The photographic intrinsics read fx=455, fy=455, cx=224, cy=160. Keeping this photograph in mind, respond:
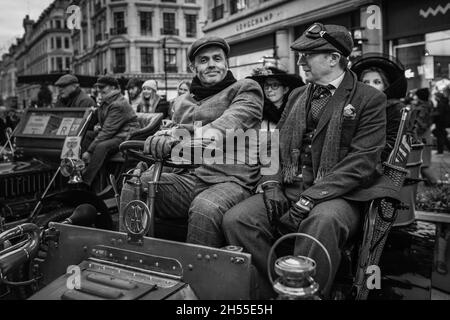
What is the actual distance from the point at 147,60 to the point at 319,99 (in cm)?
4688

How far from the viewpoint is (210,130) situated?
9.19ft

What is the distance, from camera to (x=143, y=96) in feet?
30.4

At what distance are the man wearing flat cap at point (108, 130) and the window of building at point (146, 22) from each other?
144ft

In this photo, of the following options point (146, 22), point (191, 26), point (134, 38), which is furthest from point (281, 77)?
point (191, 26)

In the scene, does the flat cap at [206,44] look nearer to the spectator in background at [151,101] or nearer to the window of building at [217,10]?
the spectator in background at [151,101]

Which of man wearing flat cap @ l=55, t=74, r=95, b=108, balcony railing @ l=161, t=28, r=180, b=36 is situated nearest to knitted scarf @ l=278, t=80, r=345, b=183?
man wearing flat cap @ l=55, t=74, r=95, b=108

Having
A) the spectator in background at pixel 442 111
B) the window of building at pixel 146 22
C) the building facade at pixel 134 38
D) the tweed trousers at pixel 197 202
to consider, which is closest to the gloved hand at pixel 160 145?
the tweed trousers at pixel 197 202

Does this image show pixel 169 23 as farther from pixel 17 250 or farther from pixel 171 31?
pixel 17 250

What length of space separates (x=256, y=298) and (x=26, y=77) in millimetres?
16271

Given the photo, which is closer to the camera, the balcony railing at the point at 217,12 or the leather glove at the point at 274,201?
the leather glove at the point at 274,201

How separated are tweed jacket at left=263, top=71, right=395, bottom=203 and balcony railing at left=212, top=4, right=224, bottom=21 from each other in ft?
58.5

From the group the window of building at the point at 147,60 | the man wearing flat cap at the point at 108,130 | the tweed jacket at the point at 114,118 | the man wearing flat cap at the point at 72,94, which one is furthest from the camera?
the window of building at the point at 147,60

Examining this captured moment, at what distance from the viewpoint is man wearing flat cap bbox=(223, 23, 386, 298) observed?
249 cm

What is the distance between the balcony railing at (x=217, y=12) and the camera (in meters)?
19.7
